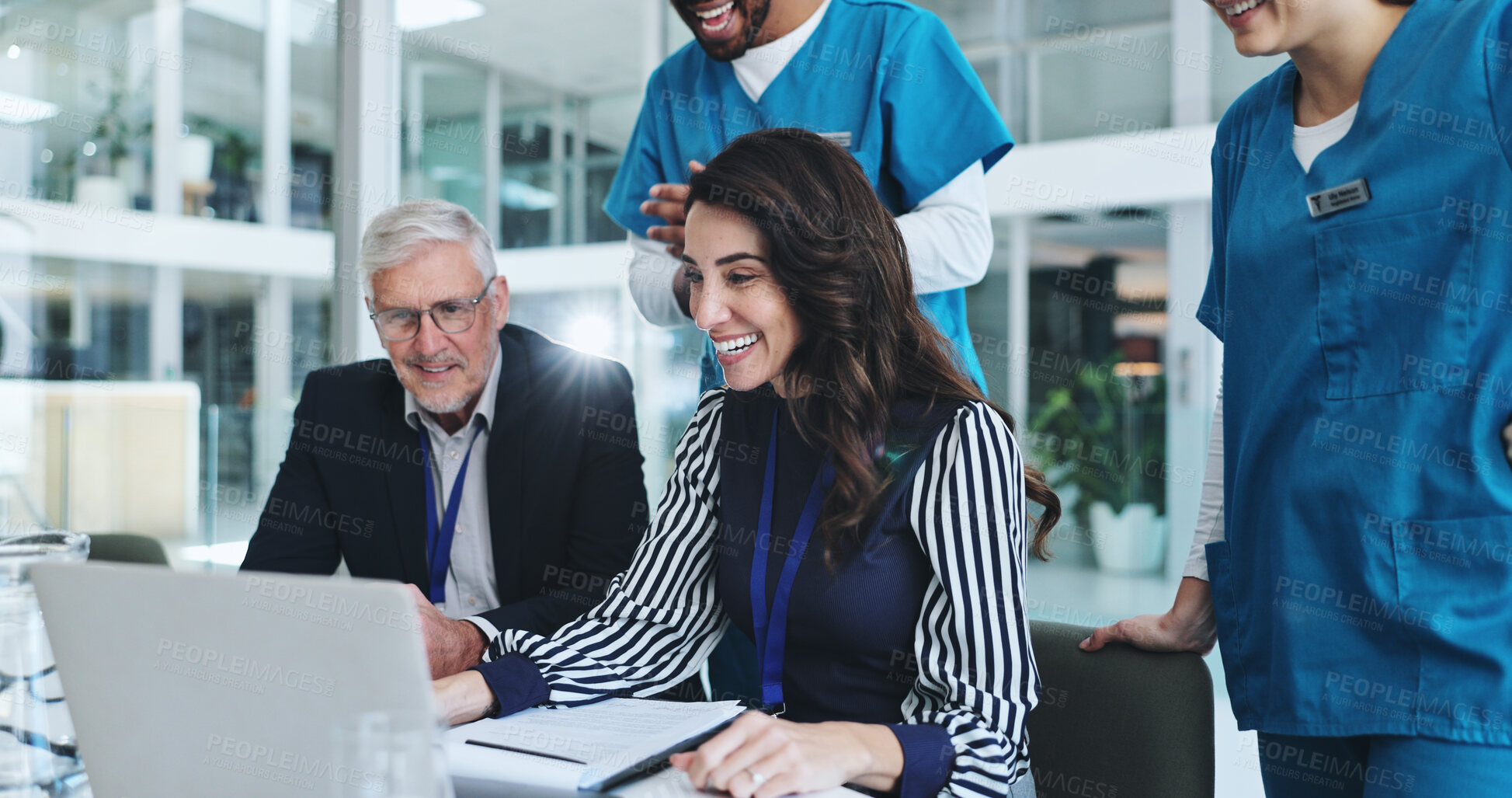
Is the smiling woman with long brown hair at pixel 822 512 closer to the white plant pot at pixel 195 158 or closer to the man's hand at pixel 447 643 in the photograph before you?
the man's hand at pixel 447 643

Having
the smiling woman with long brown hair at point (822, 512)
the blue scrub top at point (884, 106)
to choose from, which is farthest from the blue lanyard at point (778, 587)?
the blue scrub top at point (884, 106)

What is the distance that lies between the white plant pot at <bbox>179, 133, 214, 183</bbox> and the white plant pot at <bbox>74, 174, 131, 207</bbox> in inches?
6.5

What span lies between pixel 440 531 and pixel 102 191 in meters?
2.04

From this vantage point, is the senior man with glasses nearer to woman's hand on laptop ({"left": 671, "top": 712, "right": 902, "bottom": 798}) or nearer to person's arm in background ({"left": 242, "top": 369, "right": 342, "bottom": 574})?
person's arm in background ({"left": 242, "top": 369, "right": 342, "bottom": 574})

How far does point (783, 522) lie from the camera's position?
133cm

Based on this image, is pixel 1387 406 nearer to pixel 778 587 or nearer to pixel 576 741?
pixel 778 587

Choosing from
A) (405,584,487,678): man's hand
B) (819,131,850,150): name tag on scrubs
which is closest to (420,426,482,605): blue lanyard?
(405,584,487,678): man's hand

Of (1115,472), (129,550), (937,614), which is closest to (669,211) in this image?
(937,614)

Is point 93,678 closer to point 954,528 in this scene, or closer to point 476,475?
point 954,528

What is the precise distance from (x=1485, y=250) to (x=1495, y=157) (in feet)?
0.29

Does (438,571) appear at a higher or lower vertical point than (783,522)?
lower

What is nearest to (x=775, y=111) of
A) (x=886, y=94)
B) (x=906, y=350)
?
(x=886, y=94)

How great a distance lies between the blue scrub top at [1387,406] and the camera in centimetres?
101

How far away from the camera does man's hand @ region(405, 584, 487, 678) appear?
136 cm
